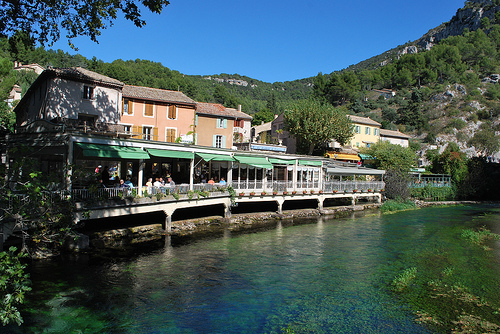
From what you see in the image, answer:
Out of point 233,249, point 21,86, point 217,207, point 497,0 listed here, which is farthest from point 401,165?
point 497,0

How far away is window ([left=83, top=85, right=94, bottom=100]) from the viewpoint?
2751cm

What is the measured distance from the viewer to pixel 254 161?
27188mm

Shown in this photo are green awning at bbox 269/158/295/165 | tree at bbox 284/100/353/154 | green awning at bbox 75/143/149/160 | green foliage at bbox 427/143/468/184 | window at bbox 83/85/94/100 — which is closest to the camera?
green awning at bbox 75/143/149/160

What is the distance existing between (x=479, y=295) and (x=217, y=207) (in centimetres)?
1970

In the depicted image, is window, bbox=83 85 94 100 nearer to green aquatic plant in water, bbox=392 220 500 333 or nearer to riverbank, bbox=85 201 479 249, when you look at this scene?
riverbank, bbox=85 201 479 249

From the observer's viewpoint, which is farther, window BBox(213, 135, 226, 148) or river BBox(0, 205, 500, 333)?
window BBox(213, 135, 226, 148)

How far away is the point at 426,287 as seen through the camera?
43.3 ft

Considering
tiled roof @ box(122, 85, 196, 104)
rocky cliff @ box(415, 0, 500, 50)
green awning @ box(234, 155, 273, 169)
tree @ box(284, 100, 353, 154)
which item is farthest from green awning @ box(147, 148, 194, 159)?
rocky cliff @ box(415, 0, 500, 50)

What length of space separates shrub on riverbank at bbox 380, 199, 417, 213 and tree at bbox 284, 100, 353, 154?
41.6ft

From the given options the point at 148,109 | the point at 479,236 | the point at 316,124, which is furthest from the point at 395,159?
the point at 148,109

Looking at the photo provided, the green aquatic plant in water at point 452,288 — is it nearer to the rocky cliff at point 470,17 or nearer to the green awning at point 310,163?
the green awning at point 310,163

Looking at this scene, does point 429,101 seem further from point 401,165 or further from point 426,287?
point 426,287

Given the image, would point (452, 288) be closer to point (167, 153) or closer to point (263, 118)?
point (167, 153)

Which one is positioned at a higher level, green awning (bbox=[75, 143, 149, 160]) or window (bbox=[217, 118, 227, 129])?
window (bbox=[217, 118, 227, 129])
